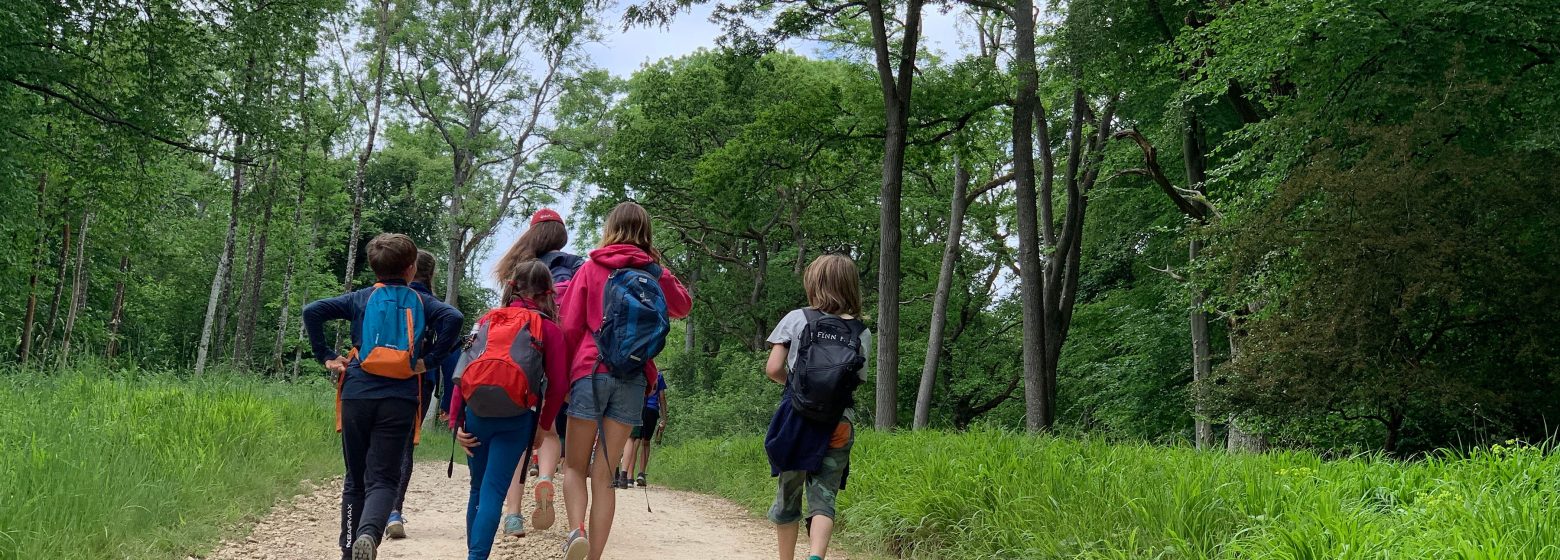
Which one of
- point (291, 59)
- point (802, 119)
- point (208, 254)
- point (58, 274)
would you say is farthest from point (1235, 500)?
point (208, 254)

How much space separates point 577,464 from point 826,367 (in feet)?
4.15

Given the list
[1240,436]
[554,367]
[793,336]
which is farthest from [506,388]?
[1240,436]

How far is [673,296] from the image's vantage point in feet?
15.4

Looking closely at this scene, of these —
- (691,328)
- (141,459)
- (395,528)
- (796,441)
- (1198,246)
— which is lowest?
(395,528)

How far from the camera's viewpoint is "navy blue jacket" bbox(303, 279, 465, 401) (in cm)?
429

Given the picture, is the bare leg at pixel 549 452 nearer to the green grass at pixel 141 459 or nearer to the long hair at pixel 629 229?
the long hair at pixel 629 229

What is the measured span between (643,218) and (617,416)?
1.00 m

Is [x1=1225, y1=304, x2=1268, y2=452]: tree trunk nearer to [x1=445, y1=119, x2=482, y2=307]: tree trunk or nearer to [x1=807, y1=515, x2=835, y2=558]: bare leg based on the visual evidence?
[x1=807, y1=515, x2=835, y2=558]: bare leg

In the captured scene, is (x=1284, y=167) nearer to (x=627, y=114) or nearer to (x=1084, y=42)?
Result: (x=1084, y=42)

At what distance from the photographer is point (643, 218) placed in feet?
15.4

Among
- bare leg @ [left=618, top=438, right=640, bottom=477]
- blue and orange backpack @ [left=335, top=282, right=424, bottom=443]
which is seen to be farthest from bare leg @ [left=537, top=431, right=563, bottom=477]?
bare leg @ [left=618, top=438, right=640, bottom=477]

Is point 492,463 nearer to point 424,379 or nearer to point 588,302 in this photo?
point 588,302

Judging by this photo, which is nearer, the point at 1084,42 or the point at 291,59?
the point at 1084,42

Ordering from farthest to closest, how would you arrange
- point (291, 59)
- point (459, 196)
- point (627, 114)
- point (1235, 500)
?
1. point (627, 114)
2. point (459, 196)
3. point (291, 59)
4. point (1235, 500)
